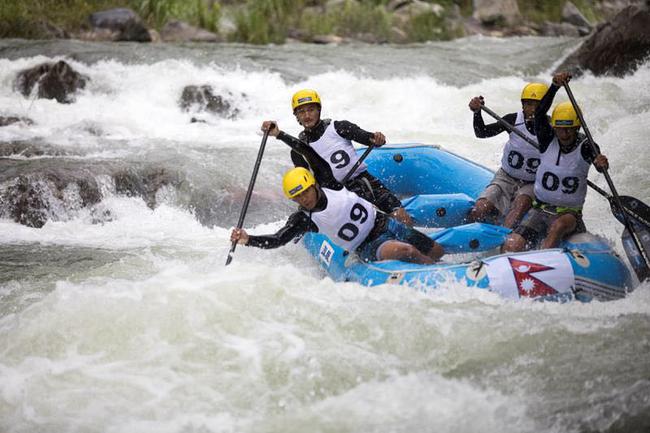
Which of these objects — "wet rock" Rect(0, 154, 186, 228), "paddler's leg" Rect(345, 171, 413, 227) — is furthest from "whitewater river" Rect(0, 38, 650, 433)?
"paddler's leg" Rect(345, 171, 413, 227)

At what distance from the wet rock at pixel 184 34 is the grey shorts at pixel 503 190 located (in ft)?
37.4

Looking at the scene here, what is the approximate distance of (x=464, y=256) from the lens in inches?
223

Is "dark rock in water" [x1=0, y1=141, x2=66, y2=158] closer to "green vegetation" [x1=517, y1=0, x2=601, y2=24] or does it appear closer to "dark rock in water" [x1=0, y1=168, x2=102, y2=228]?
"dark rock in water" [x1=0, y1=168, x2=102, y2=228]

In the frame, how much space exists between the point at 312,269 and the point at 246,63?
27.3ft

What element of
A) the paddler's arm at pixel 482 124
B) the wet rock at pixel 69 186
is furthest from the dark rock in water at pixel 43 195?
the paddler's arm at pixel 482 124

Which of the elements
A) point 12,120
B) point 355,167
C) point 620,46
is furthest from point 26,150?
point 620,46

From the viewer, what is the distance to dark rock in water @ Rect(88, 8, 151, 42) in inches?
614

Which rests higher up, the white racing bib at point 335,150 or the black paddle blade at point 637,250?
the white racing bib at point 335,150

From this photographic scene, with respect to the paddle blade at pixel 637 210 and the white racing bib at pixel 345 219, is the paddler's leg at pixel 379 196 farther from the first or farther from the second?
the paddle blade at pixel 637 210

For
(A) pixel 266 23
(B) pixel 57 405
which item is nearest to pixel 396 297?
(B) pixel 57 405

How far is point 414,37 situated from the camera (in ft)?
60.6

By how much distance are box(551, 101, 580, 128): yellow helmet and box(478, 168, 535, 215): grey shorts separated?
813mm

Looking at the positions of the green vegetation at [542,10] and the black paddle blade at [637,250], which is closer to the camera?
the black paddle blade at [637,250]

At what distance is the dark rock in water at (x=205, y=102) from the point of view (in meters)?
11.6
